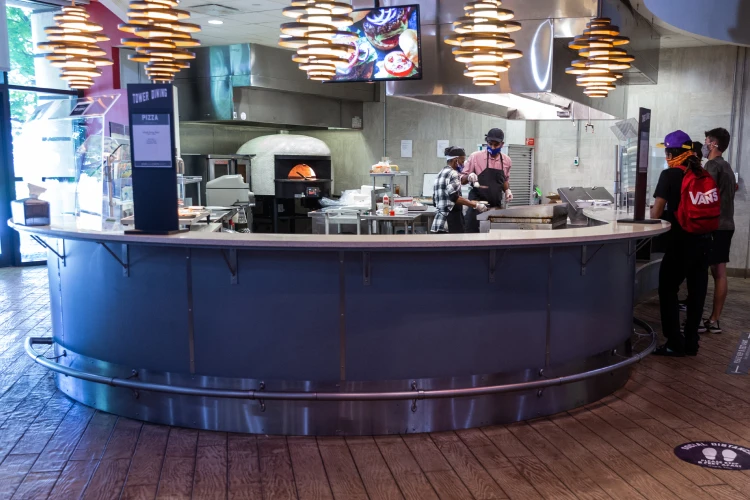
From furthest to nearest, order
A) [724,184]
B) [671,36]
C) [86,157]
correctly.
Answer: [671,36]
[724,184]
[86,157]

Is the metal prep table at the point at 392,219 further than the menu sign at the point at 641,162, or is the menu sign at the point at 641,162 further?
the metal prep table at the point at 392,219

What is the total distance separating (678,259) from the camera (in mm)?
5434

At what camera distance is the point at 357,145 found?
1254 centimetres

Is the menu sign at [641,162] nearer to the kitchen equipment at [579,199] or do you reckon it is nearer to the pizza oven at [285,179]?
the kitchen equipment at [579,199]

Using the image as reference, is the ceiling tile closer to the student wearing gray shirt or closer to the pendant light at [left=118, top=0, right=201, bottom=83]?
the pendant light at [left=118, top=0, right=201, bottom=83]

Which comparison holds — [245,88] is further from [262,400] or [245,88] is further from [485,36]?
[262,400]

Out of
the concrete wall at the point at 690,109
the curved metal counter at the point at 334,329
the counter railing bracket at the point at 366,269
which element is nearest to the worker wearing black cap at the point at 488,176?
the concrete wall at the point at 690,109

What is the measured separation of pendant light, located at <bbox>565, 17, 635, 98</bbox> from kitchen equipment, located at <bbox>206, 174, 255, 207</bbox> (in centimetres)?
512

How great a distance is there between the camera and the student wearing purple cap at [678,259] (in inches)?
212

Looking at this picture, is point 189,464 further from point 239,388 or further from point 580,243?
point 580,243

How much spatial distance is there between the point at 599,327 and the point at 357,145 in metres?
8.45

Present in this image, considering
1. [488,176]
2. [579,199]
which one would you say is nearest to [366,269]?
[488,176]

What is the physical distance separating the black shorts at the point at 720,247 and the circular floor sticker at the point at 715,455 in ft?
9.72

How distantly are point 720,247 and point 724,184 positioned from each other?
569 millimetres
